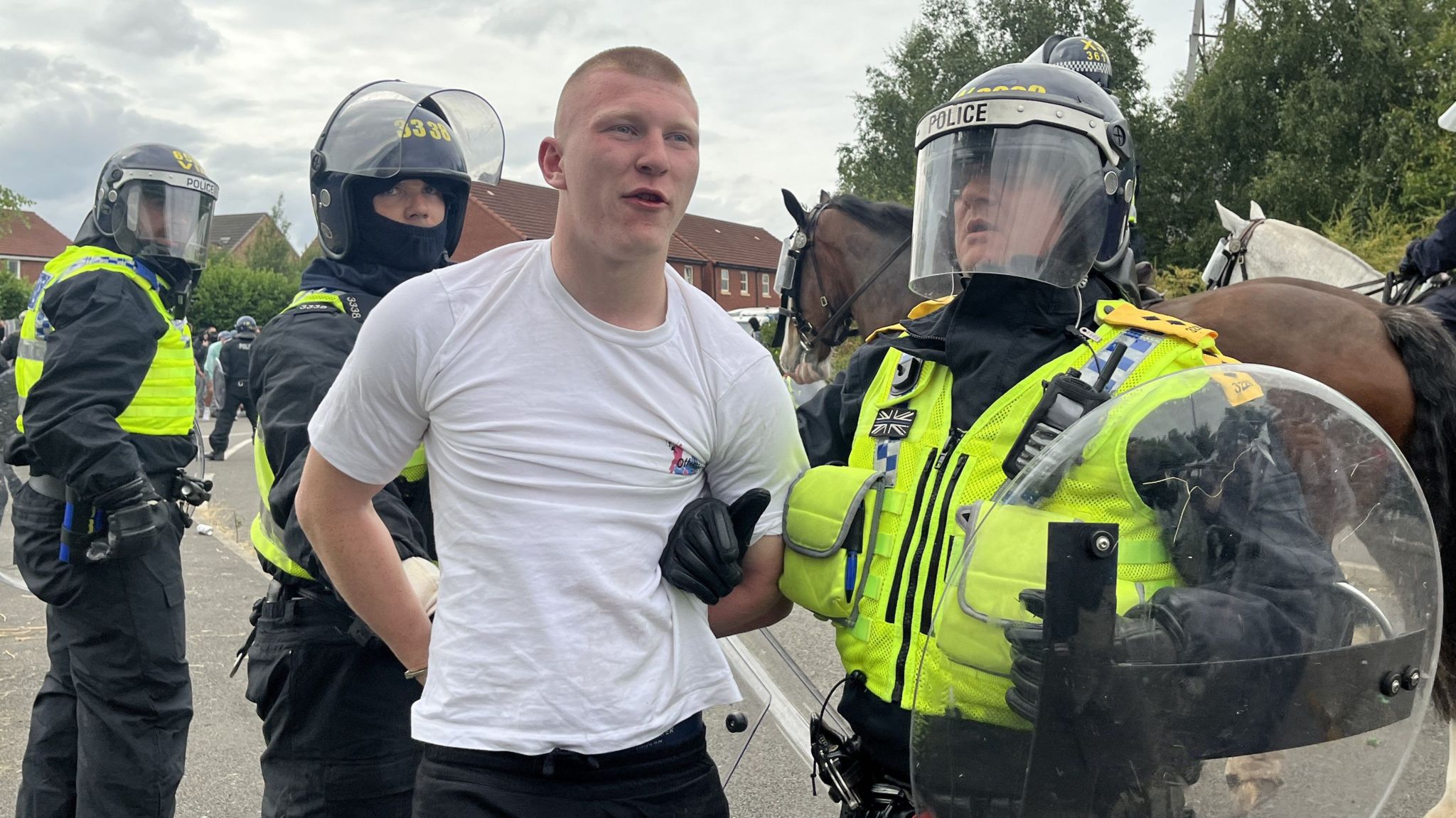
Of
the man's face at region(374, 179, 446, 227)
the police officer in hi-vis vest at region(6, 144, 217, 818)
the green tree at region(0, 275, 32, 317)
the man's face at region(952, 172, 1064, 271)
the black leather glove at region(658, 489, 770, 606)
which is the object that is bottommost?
the green tree at region(0, 275, 32, 317)

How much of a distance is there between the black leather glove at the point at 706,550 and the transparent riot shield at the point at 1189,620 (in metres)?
0.41

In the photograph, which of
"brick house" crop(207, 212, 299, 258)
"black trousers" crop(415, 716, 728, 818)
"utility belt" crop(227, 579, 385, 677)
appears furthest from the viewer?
"brick house" crop(207, 212, 299, 258)

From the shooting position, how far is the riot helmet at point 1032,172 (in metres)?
2.41

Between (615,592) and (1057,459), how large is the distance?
75cm

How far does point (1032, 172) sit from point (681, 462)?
0.98 metres

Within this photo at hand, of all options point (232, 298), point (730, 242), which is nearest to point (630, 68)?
point (232, 298)

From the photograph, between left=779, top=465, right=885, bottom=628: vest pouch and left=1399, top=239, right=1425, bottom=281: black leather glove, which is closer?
left=779, top=465, right=885, bottom=628: vest pouch

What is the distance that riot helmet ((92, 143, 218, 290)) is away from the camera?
4312mm

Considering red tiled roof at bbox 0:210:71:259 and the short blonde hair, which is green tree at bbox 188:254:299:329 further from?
the short blonde hair

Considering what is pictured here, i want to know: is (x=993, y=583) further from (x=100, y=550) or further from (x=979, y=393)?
(x=100, y=550)

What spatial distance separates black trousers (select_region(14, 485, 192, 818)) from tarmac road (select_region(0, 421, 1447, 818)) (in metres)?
0.83

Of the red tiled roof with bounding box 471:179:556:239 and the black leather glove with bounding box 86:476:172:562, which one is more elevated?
the red tiled roof with bounding box 471:179:556:239

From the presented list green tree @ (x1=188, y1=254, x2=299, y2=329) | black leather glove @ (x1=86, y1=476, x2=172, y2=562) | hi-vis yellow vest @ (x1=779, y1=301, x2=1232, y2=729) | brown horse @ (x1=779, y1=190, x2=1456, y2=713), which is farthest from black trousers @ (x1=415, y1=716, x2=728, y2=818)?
green tree @ (x1=188, y1=254, x2=299, y2=329)

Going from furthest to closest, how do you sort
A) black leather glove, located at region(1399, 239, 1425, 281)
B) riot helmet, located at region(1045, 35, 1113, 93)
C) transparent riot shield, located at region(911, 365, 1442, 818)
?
riot helmet, located at region(1045, 35, 1113, 93), black leather glove, located at region(1399, 239, 1425, 281), transparent riot shield, located at region(911, 365, 1442, 818)
